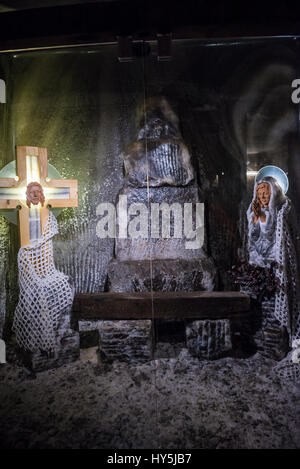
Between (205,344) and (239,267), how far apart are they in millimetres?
1043

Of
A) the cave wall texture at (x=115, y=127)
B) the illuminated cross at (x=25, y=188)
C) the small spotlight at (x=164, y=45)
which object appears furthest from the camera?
the cave wall texture at (x=115, y=127)

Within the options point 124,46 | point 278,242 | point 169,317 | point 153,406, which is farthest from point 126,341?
point 124,46

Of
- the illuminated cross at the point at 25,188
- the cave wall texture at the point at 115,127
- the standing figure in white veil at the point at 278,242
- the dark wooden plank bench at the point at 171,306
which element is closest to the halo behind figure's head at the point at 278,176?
the standing figure in white veil at the point at 278,242

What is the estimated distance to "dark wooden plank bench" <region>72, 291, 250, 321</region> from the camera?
3088 mm

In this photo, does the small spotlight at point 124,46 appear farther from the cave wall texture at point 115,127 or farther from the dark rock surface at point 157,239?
the dark rock surface at point 157,239

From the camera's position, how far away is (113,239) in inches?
148

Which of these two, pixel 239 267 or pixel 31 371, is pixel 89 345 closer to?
pixel 31 371

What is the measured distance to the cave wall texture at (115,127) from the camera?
146 inches

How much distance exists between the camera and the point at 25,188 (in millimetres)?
3184

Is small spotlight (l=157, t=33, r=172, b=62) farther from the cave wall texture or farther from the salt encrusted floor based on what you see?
the salt encrusted floor

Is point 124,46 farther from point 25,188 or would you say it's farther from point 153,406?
point 153,406

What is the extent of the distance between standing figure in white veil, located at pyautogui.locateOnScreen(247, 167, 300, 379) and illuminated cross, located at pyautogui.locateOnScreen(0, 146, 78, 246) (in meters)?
2.36

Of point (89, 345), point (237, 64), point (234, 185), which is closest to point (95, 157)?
point (234, 185)

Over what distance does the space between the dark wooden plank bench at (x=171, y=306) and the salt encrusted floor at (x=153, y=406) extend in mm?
544
